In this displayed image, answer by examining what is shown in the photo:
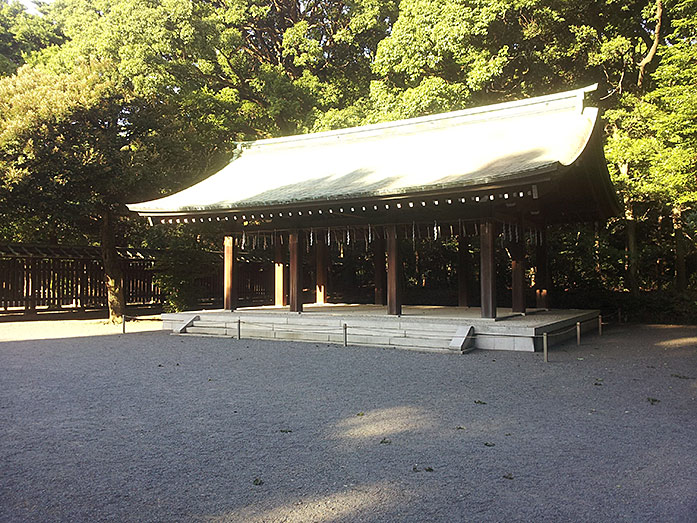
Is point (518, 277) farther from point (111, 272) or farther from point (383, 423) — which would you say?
point (111, 272)

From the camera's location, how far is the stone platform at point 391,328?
9.49m

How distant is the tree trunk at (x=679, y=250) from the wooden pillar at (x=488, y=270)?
8.66 meters

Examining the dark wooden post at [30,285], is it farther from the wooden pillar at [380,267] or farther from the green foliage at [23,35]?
the green foliage at [23,35]

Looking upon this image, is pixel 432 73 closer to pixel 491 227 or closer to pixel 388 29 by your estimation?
pixel 388 29

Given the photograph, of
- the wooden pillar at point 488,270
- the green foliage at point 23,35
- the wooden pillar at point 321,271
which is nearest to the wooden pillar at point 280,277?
the wooden pillar at point 321,271

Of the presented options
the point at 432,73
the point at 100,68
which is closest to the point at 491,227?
the point at 432,73

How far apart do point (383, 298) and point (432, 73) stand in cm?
890

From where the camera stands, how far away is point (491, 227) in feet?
34.0

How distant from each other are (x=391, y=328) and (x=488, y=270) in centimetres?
220

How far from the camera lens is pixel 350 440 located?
436 centimetres

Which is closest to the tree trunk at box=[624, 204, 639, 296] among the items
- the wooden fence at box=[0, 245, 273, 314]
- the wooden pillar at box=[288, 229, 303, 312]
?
the wooden pillar at box=[288, 229, 303, 312]

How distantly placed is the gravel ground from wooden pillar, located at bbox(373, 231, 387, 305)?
7.71m

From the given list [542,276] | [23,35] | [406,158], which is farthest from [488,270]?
[23,35]

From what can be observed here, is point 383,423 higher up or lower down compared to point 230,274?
lower down
